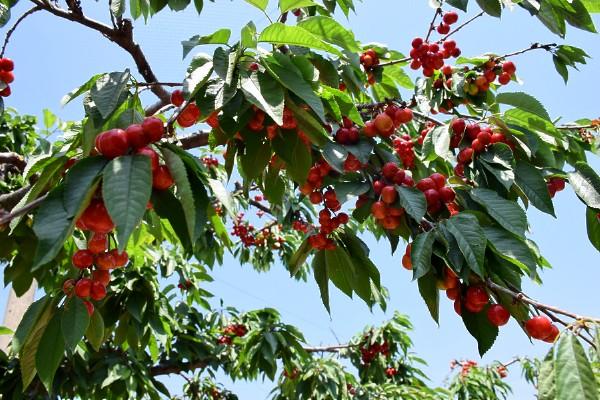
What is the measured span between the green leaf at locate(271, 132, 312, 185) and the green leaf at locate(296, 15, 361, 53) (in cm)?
27

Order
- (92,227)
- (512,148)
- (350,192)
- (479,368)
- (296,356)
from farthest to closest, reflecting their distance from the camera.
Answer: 1. (479,368)
2. (296,356)
3. (512,148)
4. (350,192)
5. (92,227)

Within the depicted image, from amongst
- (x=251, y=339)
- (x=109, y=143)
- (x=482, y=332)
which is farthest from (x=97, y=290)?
(x=251, y=339)

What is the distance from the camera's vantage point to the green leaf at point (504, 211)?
3.50ft

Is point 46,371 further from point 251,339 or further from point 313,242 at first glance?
point 251,339

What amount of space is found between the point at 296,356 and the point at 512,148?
3.61 metres

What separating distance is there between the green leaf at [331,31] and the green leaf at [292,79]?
3.6 inches

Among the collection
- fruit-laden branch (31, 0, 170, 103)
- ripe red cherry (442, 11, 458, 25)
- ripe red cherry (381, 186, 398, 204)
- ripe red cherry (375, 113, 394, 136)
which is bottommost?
ripe red cherry (381, 186, 398, 204)

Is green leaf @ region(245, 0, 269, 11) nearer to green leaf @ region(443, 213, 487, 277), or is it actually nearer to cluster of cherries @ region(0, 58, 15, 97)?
green leaf @ region(443, 213, 487, 277)

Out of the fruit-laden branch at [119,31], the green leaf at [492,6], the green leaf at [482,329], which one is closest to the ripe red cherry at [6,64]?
the fruit-laden branch at [119,31]

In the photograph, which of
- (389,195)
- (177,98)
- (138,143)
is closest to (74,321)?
(138,143)

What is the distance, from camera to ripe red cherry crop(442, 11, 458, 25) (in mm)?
2668

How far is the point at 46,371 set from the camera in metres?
1.18

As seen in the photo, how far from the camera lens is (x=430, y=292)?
120 cm

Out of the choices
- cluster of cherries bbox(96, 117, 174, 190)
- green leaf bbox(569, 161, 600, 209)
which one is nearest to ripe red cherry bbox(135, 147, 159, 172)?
cluster of cherries bbox(96, 117, 174, 190)
